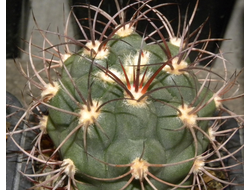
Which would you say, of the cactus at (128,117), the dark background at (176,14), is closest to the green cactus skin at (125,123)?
the cactus at (128,117)

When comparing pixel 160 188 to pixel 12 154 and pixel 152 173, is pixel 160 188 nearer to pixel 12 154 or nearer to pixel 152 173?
pixel 152 173

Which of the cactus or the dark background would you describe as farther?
the dark background

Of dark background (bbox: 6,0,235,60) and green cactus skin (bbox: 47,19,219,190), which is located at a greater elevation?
dark background (bbox: 6,0,235,60)

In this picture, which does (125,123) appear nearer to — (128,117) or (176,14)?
(128,117)

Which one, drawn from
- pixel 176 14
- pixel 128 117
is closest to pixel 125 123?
pixel 128 117

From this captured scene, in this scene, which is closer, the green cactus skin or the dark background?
the green cactus skin

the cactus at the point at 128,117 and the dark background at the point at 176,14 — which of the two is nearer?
the cactus at the point at 128,117

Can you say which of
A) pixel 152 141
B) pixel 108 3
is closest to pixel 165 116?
pixel 152 141

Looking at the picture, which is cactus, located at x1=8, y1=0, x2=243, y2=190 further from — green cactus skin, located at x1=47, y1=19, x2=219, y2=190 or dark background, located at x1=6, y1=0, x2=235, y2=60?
dark background, located at x1=6, y1=0, x2=235, y2=60

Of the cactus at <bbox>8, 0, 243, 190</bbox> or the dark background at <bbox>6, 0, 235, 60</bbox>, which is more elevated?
the dark background at <bbox>6, 0, 235, 60</bbox>

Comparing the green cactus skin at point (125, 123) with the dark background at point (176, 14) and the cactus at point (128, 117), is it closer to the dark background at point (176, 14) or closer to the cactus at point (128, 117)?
the cactus at point (128, 117)

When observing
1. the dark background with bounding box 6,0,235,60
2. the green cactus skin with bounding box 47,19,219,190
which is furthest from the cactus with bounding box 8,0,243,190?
the dark background with bounding box 6,0,235,60
